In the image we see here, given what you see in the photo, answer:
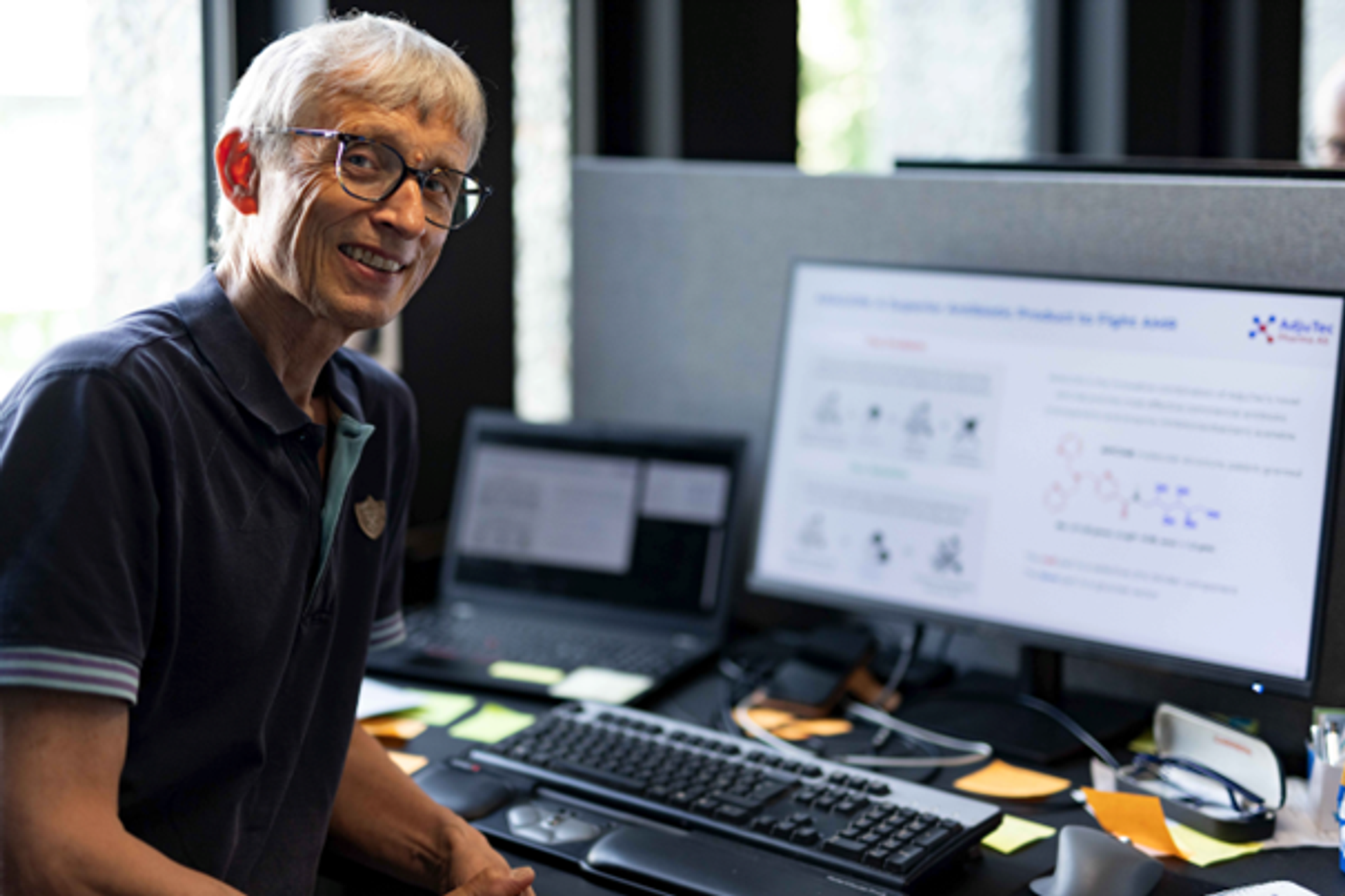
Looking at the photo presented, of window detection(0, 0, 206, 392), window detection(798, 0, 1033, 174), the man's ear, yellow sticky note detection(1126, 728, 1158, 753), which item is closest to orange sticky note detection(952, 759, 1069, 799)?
yellow sticky note detection(1126, 728, 1158, 753)

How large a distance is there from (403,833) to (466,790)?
8 cm

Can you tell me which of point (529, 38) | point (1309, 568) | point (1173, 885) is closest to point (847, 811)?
point (1173, 885)

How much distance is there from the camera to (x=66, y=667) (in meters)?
0.66

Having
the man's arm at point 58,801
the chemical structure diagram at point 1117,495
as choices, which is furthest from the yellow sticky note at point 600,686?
the man's arm at point 58,801

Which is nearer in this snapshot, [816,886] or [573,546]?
[816,886]

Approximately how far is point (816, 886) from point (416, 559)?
0.85 metres

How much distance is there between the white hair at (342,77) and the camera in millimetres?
803

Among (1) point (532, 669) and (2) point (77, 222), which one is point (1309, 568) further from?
(2) point (77, 222)

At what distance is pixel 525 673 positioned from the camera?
129cm

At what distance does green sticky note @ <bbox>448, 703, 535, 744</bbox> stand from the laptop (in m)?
0.08

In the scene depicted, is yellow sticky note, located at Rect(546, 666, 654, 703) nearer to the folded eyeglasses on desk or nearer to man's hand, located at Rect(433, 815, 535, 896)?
the folded eyeglasses on desk

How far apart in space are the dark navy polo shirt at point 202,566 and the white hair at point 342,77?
125mm

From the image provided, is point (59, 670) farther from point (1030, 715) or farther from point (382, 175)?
point (1030, 715)

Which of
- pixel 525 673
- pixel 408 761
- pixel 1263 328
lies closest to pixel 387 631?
pixel 408 761
